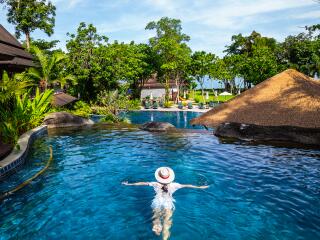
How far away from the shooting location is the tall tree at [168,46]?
147ft

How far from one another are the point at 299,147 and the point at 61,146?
11.6 metres

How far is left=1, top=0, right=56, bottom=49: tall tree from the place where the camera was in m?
36.3

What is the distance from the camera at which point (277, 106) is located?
1692 cm

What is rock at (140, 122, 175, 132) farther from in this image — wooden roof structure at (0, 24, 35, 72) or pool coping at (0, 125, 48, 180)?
wooden roof structure at (0, 24, 35, 72)

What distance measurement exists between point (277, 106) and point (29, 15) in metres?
32.0

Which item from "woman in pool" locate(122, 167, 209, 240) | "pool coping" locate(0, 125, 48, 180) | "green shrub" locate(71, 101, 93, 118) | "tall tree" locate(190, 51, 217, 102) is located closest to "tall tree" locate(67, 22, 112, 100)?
"green shrub" locate(71, 101, 93, 118)

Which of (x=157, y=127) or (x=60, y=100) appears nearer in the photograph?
(x=157, y=127)

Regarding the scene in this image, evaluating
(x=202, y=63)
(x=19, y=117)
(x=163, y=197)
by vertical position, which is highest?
(x=202, y=63)

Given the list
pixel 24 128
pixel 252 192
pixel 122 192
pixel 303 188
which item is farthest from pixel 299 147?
pixel 24 128

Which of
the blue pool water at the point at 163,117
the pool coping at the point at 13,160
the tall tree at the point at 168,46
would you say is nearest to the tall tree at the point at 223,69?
the tall tree at the point at 168,46

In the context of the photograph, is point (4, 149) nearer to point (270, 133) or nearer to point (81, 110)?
point (270, 133)

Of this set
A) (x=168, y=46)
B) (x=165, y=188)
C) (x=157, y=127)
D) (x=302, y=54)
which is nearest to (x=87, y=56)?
(x=168, y=46)

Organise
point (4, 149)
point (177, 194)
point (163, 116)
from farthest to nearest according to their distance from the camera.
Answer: point (163, 116) → point (4, 149) → point (177, 194)

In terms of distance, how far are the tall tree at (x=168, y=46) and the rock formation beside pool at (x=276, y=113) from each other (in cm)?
2495
